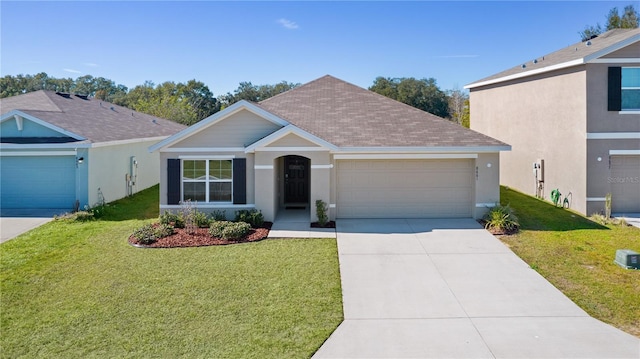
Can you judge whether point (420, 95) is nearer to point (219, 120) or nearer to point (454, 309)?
point (219, 120)

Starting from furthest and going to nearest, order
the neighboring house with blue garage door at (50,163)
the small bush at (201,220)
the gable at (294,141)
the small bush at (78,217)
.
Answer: the neighboring house with blue garage door at (50,163) < the small bush at (78,217) < the gable at (294,141) < the small bush at (201,220)

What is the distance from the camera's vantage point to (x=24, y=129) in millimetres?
16344

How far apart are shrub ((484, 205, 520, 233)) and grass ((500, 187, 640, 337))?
0.31m

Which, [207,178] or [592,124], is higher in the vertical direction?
[592,124]

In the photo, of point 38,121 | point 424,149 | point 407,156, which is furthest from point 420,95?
point 38,121

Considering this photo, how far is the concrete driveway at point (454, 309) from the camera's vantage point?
6.31 metres

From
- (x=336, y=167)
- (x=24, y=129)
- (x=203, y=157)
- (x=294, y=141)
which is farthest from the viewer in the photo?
(x=24, y=129)

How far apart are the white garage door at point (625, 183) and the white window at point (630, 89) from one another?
1808 millimetres

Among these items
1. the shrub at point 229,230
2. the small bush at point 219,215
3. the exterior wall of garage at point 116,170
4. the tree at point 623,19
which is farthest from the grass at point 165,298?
the tree at point 623,19

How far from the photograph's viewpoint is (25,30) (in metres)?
18.5

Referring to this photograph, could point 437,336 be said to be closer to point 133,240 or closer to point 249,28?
point 133,240

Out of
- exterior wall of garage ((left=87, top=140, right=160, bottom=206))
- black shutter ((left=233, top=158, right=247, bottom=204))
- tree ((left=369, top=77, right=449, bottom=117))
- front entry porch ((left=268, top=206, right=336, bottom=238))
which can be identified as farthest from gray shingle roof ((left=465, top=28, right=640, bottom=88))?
tree ((left=369, top=77, right=449, bottom=117))

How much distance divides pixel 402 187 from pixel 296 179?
14.0ft

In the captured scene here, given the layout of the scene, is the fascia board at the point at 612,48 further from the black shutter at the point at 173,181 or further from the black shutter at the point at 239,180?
the black shutter at the point at 173,181
